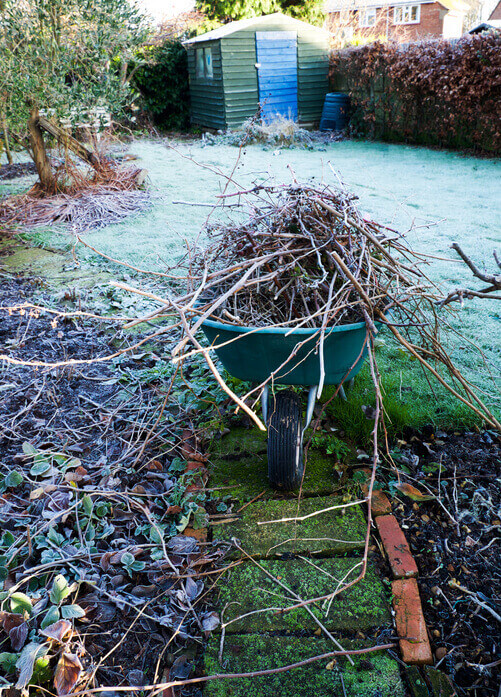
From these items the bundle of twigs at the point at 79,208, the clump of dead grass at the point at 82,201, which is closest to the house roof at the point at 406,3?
the clump of dead grass at the point at 82,201

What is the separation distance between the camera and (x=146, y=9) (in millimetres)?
6605

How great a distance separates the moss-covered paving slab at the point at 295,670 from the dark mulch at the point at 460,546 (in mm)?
180

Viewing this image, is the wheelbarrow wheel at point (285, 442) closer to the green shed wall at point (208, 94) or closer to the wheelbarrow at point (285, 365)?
the wheelbarrow at point (285, 365)

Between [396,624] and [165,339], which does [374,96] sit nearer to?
[165,339]

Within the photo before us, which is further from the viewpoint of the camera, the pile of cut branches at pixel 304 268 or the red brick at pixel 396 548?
the pile of cut branches at pixel 304 268

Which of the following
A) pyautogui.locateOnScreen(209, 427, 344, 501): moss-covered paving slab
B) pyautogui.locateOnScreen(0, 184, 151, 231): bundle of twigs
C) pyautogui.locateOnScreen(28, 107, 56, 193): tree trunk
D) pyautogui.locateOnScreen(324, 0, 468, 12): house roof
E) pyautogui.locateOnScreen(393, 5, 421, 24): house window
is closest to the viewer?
pyautogui.locateOnScreen(209, 427, 344, 501): moss-covered paving slab

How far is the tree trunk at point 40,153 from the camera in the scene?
246 inches

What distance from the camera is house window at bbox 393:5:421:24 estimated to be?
89.1 ft

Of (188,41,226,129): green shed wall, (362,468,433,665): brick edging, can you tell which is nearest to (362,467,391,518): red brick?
(362,468,433,665): brick edging

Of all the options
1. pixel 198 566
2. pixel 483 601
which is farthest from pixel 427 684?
pixel 198 566

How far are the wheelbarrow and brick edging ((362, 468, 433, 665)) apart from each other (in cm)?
33

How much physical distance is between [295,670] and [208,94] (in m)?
14.0

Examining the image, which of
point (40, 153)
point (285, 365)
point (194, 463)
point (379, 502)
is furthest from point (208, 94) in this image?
point (379, 502)

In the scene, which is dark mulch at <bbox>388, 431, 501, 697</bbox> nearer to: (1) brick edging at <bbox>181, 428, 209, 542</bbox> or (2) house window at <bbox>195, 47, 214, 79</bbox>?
(1) brick edging at <bbox>181, 428, 209, 542</bbox>
